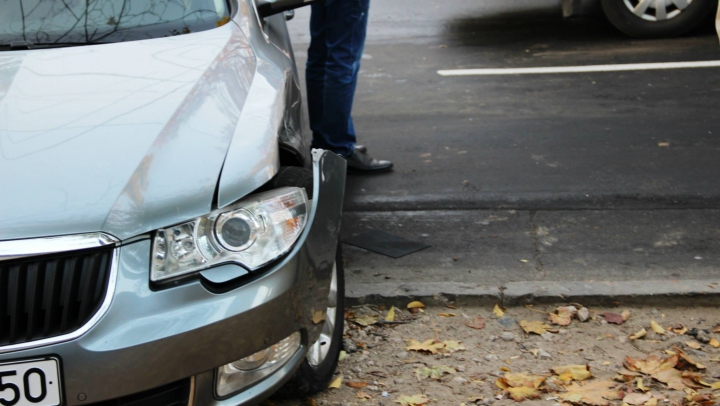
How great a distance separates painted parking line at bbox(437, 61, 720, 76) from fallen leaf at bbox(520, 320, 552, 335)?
4.12m

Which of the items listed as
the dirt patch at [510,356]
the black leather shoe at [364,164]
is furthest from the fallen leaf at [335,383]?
the black leather shoe at [364,164]

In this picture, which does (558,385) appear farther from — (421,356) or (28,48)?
(28,48)

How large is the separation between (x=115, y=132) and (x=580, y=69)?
554 centimetres

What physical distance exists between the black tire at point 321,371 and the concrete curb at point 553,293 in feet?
2.19

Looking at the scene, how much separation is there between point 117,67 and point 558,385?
1.91m

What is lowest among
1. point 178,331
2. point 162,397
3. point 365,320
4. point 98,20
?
point 365,320

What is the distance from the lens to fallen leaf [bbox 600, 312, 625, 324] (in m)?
3.50

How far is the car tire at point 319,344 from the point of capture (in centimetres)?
264

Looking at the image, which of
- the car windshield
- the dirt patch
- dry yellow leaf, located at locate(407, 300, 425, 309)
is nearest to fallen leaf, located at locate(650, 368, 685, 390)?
the dirt patch

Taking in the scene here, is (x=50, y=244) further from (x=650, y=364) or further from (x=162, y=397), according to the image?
(x=650, y=364)

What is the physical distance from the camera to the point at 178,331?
2.12 meters

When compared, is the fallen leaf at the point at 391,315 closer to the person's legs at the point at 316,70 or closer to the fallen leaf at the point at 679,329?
the fallen leaf at the point at 679,329

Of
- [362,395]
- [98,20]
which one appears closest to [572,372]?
[362,395]

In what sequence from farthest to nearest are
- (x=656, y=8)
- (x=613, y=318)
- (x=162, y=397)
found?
(x=656, y=8)
(x=613, y=318)
(x=162, y=397)
